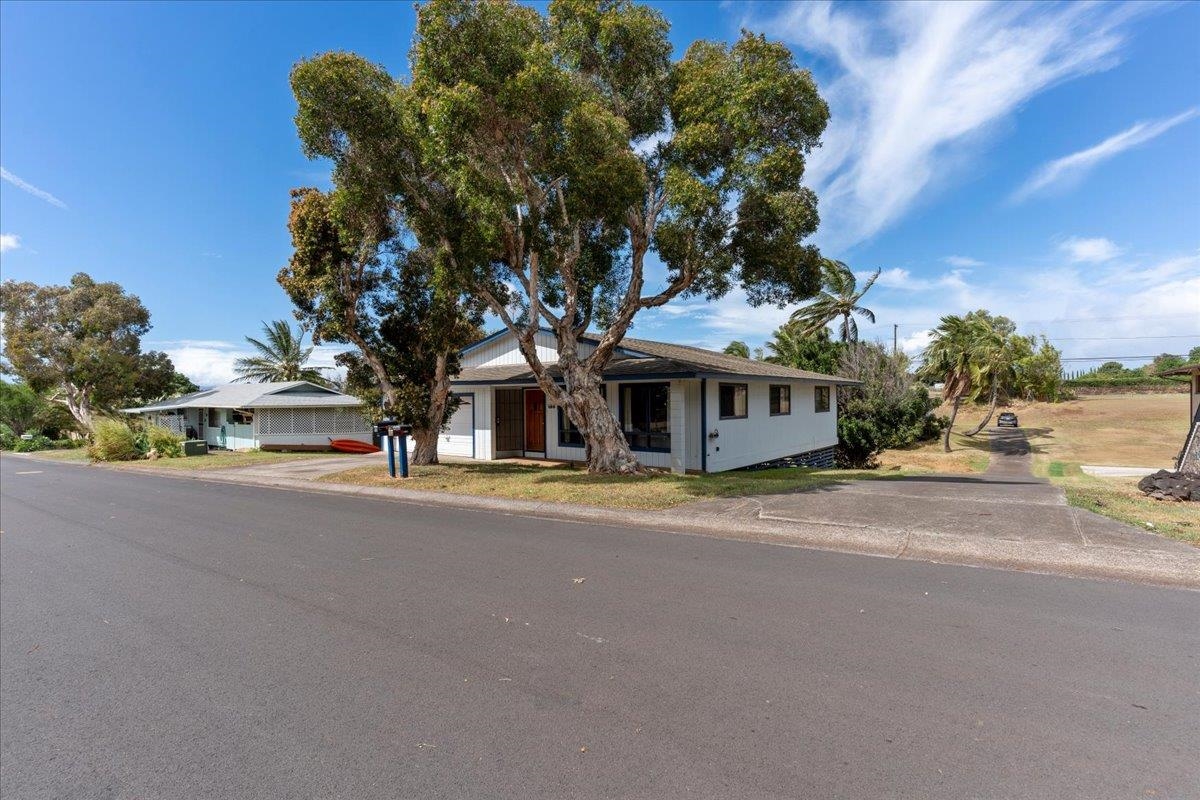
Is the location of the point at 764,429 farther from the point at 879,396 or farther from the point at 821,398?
the point at 879,396

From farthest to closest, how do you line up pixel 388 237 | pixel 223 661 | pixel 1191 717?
pixel 388 237
pixel 223 661
pixel 1191 717

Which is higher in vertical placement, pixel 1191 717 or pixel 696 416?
pixel 696 416

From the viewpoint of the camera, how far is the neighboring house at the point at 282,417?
2964cm

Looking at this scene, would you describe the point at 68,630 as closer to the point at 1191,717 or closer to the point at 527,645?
the point at 527,645

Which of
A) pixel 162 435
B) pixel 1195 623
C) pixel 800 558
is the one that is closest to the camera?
pixel 1195 623

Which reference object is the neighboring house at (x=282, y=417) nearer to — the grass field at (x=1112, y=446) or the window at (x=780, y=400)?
the window at (x=780, y=400)

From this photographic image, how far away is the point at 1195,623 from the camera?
4.82 metres

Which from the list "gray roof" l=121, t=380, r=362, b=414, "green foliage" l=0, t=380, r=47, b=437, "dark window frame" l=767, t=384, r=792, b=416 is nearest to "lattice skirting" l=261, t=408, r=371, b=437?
"gray roof" l=121, t=380, r=362, b=414

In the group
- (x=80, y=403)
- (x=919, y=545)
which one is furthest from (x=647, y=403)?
(x=80, y=403)

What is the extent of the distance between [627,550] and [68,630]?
5.39 metres

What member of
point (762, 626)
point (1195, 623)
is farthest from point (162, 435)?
point (1195, 623)

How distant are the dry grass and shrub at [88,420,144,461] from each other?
16459mm

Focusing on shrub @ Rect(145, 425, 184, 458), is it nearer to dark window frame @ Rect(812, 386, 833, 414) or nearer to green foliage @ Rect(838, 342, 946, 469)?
dark window frame @ Rect(812, 386, 833, 414)

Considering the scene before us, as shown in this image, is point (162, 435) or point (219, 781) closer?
point (219, 781)
